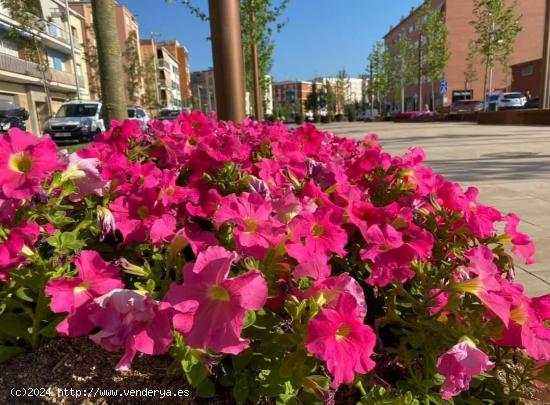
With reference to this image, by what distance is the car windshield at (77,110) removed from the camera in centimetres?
1911

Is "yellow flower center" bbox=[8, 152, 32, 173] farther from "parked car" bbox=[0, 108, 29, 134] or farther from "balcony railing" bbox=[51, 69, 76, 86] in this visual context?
"balcony railing" bbox=[51, 69, 76, 86]

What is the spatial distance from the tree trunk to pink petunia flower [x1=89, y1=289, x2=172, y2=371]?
339 cm

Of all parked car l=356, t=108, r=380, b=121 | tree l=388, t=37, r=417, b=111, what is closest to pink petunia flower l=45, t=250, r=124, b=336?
tree l=388, t=37, r=417, b=111

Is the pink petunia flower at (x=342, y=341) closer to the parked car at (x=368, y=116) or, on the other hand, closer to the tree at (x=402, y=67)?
the tree at (x=402, y=67)

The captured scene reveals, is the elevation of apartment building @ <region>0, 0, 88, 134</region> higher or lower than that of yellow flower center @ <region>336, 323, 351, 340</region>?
higher

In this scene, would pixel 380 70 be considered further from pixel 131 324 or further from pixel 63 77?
pixel 131 324

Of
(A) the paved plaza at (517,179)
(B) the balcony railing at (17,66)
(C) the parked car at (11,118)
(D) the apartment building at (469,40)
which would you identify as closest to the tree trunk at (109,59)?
(A) the paved plaza at (517,179)

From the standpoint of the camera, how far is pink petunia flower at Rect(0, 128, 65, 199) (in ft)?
3.93

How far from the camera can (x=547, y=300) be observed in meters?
1.16

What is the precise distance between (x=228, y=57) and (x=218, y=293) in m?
3.86

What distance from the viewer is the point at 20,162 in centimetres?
126

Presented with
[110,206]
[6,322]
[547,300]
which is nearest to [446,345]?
[547,300]

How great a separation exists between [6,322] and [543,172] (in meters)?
7.06

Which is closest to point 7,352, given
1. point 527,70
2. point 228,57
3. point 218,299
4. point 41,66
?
point 218,299
